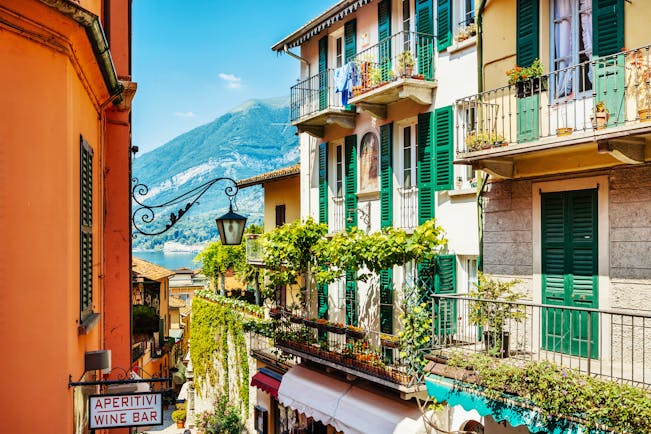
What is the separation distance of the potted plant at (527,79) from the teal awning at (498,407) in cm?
477

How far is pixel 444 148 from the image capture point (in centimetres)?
1348

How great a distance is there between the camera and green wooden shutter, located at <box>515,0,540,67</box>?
10.8 m

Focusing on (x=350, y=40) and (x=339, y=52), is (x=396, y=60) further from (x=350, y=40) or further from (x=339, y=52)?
(x=339, y=52)

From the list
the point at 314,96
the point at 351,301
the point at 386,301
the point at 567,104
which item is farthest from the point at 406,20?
the point at 351,301

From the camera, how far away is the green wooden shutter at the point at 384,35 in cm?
1478

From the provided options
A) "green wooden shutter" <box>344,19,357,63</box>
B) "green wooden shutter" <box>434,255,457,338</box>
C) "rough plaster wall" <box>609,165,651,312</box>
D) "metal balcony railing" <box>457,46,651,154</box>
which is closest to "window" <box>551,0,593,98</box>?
"metal balcony railing" <box>457,46,651,154</box>

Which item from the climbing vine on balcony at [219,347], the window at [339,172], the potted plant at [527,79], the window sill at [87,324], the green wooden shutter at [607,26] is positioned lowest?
the climbing vine on balcony at [219,347]

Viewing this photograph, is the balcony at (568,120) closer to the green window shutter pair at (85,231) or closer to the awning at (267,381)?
the green window shutter pair at (85,231)

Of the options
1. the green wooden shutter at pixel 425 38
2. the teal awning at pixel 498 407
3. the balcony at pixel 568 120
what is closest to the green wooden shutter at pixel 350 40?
the green wooden shutter at pixel 425 38

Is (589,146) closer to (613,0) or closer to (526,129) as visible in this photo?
(526,129)

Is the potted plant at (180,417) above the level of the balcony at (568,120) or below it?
below

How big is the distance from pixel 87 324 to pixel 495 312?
22.1 feet

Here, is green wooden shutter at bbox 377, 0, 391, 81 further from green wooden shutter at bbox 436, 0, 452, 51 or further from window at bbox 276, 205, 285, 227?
window at bbox 276, 205, 285, 227

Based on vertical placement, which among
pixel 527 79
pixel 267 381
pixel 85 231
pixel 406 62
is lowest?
pixel 267 381
